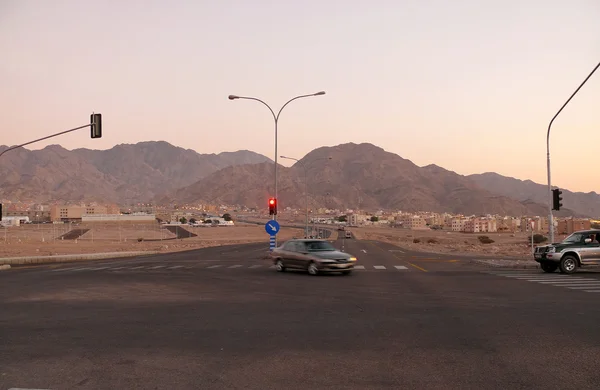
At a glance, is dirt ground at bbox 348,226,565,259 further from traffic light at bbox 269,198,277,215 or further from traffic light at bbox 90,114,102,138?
traffic light at bbox 90,114,102,138

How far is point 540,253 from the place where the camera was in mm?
25109

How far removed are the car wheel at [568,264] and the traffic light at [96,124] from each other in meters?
24.7

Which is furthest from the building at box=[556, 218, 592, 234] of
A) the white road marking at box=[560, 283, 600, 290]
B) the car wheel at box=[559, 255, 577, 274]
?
the white road marking at box=[560, 283, 600, 290]

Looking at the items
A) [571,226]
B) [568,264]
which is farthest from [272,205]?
[571,226]

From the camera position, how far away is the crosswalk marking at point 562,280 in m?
18.4

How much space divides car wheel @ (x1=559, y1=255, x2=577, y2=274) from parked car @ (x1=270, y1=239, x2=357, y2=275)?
354 inches

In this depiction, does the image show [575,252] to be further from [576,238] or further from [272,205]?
[272,205]

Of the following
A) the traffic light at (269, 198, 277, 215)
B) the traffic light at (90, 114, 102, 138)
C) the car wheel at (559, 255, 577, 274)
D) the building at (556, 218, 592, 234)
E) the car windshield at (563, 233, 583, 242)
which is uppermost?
the traffic light at (90, 114, 102, 138)

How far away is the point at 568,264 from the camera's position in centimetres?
2419

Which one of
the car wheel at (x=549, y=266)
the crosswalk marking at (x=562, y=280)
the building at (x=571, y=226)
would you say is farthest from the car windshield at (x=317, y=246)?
the building at (x=571, y=226)

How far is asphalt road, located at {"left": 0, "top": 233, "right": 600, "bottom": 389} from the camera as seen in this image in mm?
7375

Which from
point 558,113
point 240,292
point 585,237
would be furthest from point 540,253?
point 240,292

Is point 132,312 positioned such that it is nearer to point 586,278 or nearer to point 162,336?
point 162,336

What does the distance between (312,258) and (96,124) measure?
52.2 feet
